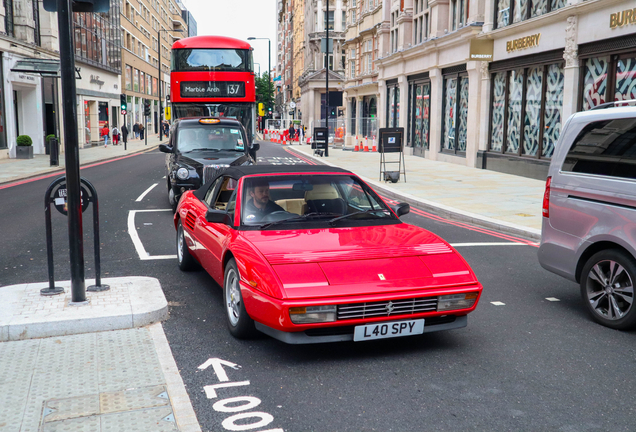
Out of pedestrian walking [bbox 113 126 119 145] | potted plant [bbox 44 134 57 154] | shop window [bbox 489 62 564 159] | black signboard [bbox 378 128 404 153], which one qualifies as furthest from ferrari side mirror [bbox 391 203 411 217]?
pedestrian walking [bbox 113 126 119 145]

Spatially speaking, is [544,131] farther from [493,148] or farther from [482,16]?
[482,16]

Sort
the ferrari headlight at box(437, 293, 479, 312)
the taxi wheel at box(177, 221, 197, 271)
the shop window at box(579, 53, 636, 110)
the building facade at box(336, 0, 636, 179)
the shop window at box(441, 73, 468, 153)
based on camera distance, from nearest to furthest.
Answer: the ferrari headlight at box(437, 293, 479, 312), the taxi wheel at box(177, 221, 197, 271), the shop window at box(579, 53, 636, 110), the building facade at box(336, 0, 636, 179), the shop window at box(441, 73, 468, 153)

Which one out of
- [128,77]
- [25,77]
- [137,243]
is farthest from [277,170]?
[128,77]

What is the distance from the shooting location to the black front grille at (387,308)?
4.37m

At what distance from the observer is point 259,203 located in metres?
5.62

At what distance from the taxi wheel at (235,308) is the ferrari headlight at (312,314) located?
666mm

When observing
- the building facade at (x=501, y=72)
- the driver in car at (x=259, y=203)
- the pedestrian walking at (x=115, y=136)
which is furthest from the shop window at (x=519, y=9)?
the pedestrian walking at (x=115, y=136)

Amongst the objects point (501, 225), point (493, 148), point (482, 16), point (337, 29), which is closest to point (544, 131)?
point (493, 148)

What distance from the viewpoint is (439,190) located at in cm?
1681

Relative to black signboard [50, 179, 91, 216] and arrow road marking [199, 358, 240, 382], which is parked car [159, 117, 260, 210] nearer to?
black signboard [50, 179, 91, 216]

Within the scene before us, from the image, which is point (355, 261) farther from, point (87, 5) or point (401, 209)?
point (87, 5)

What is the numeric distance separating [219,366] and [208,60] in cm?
1823

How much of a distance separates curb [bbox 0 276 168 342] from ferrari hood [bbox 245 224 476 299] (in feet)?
4.05

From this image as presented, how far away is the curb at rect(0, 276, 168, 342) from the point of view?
5023 millimetres
